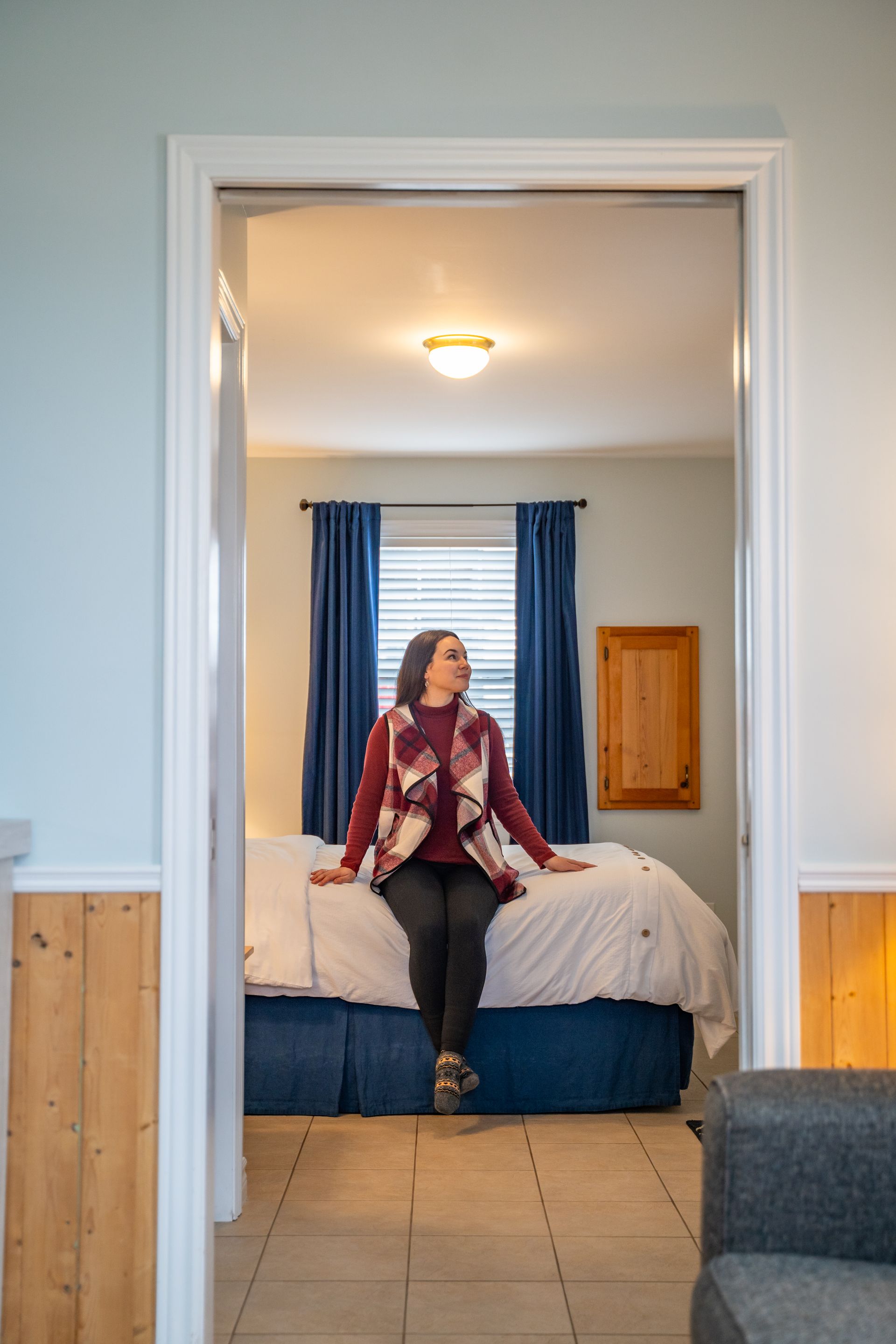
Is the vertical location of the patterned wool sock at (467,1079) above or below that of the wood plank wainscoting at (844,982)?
below

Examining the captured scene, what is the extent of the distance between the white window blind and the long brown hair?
2.10 m

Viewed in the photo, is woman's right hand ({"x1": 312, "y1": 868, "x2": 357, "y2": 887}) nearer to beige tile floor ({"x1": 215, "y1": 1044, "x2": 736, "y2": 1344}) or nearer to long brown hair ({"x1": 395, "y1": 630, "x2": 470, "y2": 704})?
long brown hair ({"x1": 395, "y1": 630, "x2": 470, "y2": 704})

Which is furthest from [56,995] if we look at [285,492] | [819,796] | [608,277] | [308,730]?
[285,492]

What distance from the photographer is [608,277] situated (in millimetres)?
3564

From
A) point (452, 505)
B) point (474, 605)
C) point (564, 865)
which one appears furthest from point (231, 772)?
point (452, 505)

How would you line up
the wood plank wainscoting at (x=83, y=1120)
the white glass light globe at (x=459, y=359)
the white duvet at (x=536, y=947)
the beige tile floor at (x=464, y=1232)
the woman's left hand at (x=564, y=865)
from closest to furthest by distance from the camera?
the wood plank wainscoting at (x=83, y=1120), the beige tile floor at (x=464, y=1232), the white duvet at (x=536, y=947), the woman's left hand at (x=564, y=865), the white glass light globe at (x=459, y=359)

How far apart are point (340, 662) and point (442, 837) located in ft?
7.62

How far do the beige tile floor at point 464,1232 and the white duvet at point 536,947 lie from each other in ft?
1.27

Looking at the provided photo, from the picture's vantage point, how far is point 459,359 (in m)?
4.08

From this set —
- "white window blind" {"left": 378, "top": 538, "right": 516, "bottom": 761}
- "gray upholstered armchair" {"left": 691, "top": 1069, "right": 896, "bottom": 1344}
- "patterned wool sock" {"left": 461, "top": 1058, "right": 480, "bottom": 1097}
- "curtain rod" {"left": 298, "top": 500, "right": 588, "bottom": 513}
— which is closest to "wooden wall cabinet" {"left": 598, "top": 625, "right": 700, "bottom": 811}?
"white window blind" {"left": 378, "top": 538, "right": 516, "bottom": 761}

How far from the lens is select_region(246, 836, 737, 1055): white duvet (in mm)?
3361

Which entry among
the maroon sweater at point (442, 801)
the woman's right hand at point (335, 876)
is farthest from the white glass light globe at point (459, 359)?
the woman's right hand at point (335, 876)

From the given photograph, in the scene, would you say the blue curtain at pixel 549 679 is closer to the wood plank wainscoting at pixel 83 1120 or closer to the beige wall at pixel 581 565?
the beige wall at pixel 581 565

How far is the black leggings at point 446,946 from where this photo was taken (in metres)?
3.20
